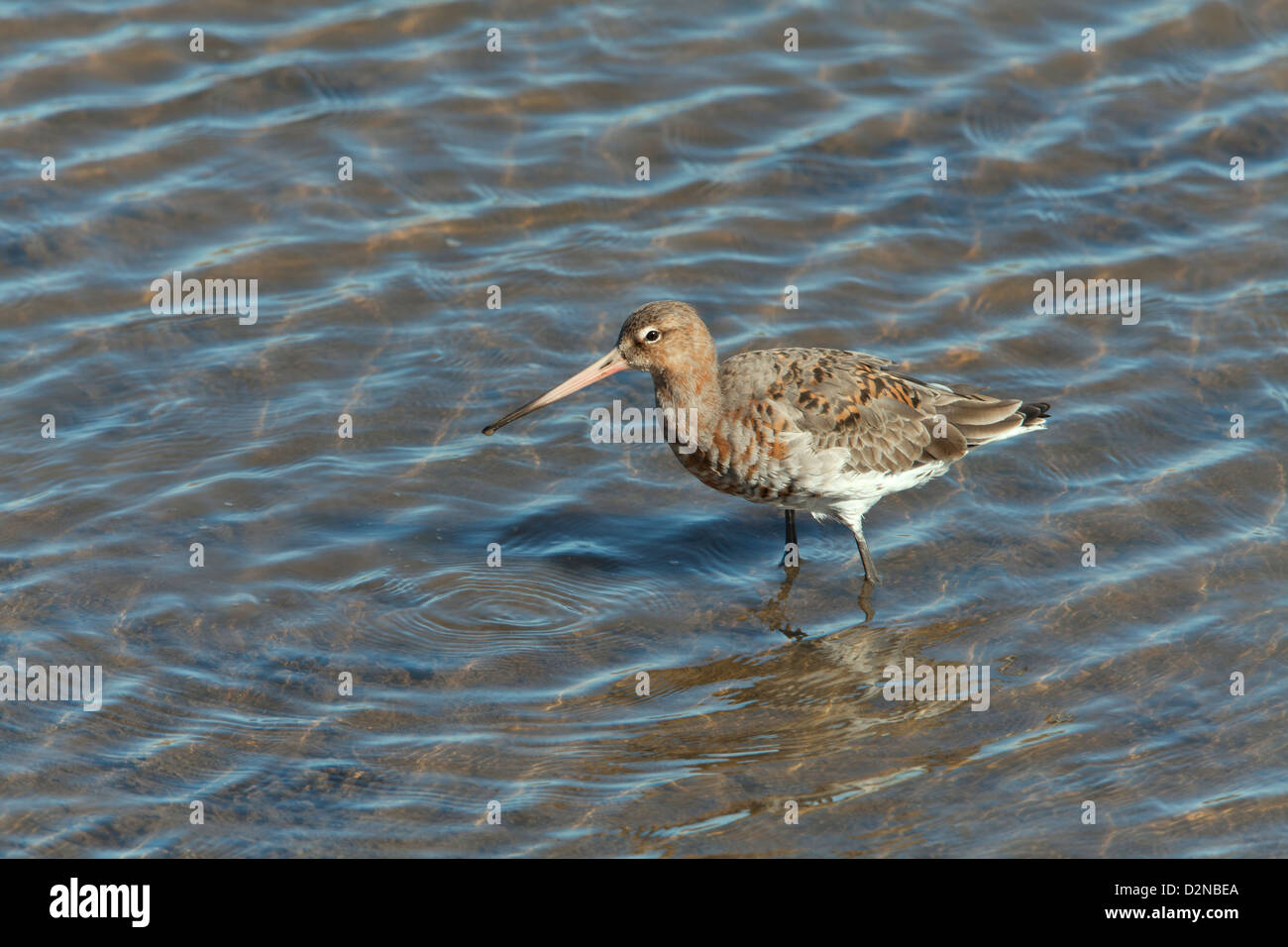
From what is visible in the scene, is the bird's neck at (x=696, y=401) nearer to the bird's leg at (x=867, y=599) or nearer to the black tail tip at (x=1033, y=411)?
the bird's leg at (x=867, y=599)

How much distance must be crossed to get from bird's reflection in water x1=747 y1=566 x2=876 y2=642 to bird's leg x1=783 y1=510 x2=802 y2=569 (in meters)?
0.24

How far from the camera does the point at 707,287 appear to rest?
1160cm

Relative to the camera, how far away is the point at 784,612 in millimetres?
9094

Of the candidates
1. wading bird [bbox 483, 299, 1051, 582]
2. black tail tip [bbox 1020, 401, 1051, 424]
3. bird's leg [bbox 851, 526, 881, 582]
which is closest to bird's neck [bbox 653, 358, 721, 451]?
wading bird [bbox 483, 299, 1051, 582]

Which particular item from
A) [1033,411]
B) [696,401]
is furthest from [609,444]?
[1033,411]

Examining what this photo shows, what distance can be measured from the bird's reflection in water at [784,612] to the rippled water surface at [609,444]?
3cm

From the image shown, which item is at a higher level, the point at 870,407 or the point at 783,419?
the point at 870,407

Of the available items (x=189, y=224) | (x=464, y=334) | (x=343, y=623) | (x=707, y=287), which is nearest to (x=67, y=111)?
(x=189, y=224)

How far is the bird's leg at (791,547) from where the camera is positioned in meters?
9.60

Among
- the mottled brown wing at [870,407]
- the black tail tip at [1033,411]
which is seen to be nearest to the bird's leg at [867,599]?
the mottled brown wing at [870,407]

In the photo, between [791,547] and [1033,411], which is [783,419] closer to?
[791,547]

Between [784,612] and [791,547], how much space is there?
0.68 meters

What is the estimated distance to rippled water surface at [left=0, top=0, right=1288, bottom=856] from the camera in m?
7.47

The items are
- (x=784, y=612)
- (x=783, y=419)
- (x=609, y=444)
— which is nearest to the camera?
(x=783, y=419)
